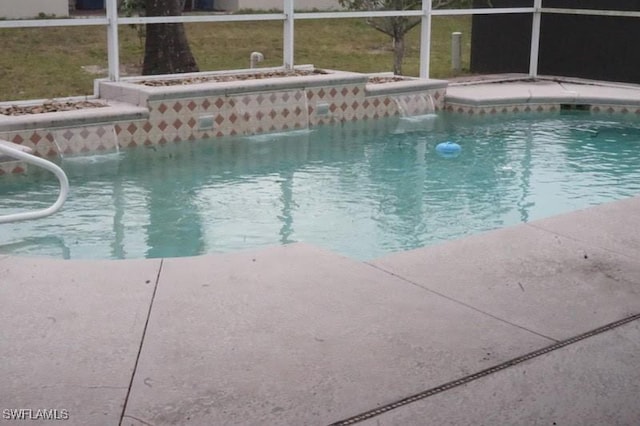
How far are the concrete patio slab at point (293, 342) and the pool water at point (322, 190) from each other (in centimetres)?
143

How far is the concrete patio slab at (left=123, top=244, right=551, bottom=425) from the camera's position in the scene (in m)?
3.15

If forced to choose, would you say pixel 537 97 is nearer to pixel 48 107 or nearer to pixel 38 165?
pixel 48 107

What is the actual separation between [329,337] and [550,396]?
934 mm

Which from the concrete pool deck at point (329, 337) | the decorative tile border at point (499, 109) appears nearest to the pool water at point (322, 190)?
the decorative tile border at point (499, 109)

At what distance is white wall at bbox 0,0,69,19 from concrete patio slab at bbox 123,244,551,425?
50.0 feet

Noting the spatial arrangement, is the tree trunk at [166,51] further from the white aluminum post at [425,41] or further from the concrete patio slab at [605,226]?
the concrete patio slab at [605,226]

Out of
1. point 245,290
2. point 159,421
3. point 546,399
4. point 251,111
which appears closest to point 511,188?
point 251,111

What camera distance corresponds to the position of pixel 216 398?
316cm

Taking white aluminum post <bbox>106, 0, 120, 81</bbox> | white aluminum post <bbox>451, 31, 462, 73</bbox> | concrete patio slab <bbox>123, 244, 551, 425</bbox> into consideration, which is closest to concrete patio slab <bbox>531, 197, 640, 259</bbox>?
concrete patio slab <bbox>123, 244, 551, 425</bbox>

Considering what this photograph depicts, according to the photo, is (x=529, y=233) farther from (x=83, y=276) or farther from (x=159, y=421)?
(x=159, y=421)

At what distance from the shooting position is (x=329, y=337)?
12.3 feet

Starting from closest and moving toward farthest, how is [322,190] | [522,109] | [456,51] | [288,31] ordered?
[322,190]
[288,31]
[522,109]
[456,51]

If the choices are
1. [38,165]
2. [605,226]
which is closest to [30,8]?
[38,165]

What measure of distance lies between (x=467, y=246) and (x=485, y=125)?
6.18 m
